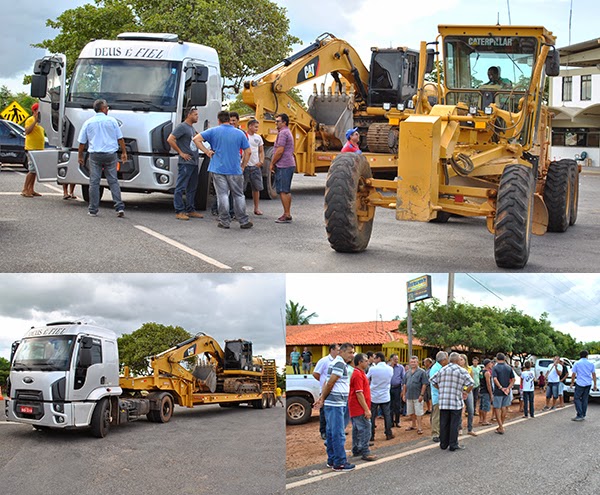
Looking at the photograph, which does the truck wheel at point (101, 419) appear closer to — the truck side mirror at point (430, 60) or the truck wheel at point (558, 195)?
the truck side mirror at point (430, 60)

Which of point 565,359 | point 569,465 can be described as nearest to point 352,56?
point 565,359

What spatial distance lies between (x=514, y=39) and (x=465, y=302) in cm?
738

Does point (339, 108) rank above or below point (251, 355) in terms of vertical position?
above

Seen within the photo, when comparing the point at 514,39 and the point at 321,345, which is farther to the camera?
the point at 514,39

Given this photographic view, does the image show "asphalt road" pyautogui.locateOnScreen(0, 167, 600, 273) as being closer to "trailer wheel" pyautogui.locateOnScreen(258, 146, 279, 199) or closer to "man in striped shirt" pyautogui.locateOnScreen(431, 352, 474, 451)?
"trailer wheel" pyautogui.locateOnScreen(258, 146, 279, 199)

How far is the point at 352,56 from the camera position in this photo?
727 inches

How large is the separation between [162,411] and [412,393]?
271 cm

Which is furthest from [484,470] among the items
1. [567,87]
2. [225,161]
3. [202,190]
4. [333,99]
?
[567,87]

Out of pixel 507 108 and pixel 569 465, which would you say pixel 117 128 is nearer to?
pixel 507 108

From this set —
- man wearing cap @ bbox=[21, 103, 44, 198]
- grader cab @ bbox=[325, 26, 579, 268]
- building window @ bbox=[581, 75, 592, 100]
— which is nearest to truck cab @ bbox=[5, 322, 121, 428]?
grader cab @ bbox=[325, 26, 579, 268]

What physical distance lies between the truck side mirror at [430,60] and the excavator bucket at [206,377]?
5.53 m

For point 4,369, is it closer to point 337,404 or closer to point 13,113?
point 337,404

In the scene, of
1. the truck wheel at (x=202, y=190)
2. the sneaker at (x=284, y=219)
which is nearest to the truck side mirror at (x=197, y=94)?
the truck wheel at (x=202, y=190)

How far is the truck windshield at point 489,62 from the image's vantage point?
1215 centimetres
